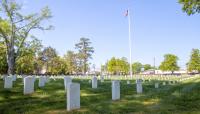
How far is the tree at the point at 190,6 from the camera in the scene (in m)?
18.5

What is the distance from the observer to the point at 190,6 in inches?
741

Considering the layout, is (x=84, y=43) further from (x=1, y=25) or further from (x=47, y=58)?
(x=1, y=25)

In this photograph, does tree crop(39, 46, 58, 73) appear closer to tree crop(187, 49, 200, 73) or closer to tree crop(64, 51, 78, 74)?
tree crop(64, 51, 78, 74)

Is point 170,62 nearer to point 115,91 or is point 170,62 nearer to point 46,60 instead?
point 46,60

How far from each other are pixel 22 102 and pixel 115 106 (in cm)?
340

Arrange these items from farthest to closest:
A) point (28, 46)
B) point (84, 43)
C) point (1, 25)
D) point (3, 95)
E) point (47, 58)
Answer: point (84, 43) < point (47, 58) < point (28, 46) < point (1, 25) < point (3, 95)

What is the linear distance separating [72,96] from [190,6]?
41.8 feet

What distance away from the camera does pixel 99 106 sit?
9.45 m

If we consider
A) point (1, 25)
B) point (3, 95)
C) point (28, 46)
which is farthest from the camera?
point (28, 46)

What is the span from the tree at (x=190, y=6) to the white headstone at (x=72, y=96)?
40.6 feet

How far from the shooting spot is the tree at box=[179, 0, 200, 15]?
60.8 ft

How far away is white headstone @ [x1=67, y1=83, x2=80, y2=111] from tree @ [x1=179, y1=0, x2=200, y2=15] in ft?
40.6

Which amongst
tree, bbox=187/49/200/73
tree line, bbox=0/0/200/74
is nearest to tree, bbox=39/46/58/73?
tree line, bbox=0/0/200/74

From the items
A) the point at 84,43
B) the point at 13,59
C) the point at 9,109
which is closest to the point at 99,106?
the point at 9,109
